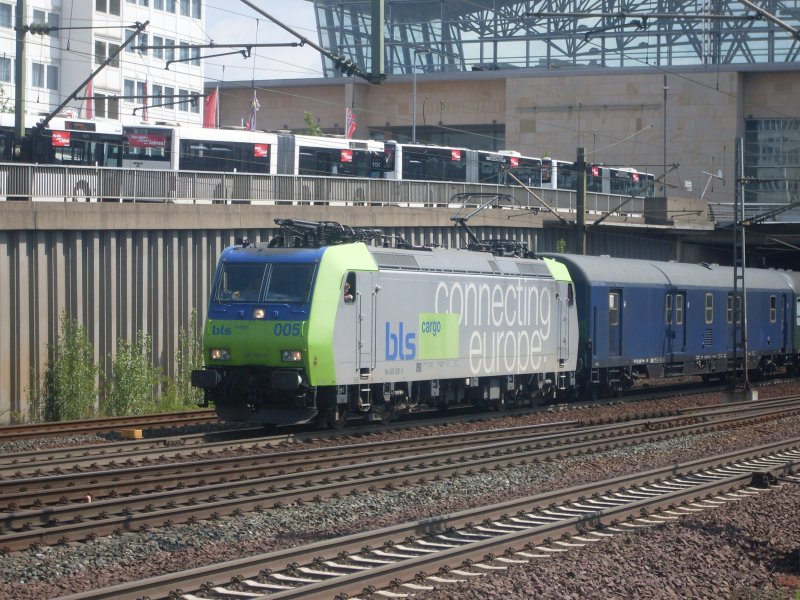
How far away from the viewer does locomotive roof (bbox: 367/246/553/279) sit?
19969 mm

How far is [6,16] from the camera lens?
65.0m

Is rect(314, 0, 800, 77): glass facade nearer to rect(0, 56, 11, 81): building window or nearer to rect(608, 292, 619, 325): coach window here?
rect(0, 56, 11, 81): building window

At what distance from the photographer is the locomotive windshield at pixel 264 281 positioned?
18.3 metres

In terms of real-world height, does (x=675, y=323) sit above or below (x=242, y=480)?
above

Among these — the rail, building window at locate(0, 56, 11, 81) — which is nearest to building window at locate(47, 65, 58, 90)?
building window at locate(0, 56, 11, 81)

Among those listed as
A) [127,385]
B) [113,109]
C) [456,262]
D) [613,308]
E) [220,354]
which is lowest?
[127,385]

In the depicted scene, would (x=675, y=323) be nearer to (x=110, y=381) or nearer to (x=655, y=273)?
(x=655, y=273)

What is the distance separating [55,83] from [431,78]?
22.5 meters

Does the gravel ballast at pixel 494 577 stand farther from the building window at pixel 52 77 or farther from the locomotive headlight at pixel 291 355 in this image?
the building window at pixel 52 77

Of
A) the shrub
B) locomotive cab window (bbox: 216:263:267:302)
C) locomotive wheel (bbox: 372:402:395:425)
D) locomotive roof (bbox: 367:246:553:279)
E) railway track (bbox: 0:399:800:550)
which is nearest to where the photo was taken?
railway track (bbox: 0:399:800:550)

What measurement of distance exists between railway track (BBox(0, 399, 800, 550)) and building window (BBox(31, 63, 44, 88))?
54.5 metres

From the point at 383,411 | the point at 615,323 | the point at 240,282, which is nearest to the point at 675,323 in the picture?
the point at 615,323

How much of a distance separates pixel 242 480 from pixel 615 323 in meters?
15.5

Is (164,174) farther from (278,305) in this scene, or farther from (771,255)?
(771,255)
